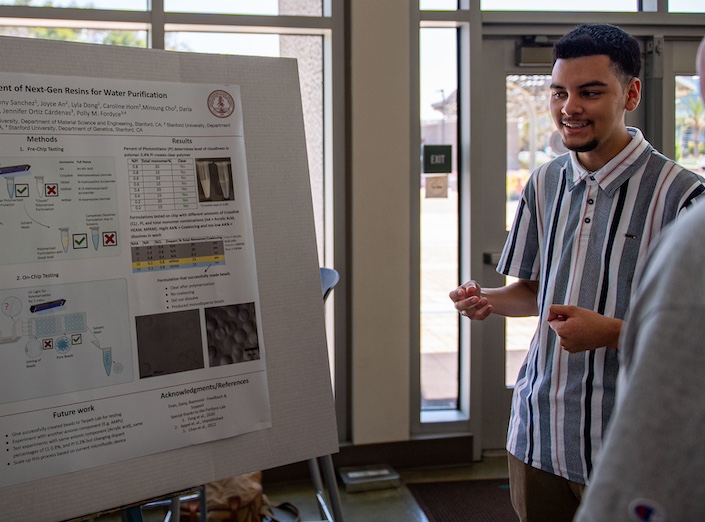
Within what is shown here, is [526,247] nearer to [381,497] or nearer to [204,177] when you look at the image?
[204,177]

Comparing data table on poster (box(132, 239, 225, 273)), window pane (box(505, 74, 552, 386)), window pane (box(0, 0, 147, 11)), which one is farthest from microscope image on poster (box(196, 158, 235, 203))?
window pane (box(505, 74, 552, 386))

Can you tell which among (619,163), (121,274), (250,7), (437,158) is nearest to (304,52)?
(250,7)

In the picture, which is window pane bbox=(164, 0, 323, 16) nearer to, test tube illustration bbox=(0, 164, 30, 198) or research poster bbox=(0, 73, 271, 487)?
research poster bbox=(0, 73, 271, 487)

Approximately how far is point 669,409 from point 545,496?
1.07 m

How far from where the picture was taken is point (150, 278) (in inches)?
62.0

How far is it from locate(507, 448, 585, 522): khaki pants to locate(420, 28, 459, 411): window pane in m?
1.84

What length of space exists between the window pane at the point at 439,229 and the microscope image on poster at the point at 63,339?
2.00 m

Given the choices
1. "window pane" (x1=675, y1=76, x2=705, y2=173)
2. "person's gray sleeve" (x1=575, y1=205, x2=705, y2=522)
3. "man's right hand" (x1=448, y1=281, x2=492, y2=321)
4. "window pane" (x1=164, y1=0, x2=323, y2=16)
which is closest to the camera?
"person's gray sleeve" (x1=575, y1=205, x2=705, y2=522)

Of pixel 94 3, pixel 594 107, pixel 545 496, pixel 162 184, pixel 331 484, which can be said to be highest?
pixel 94 3

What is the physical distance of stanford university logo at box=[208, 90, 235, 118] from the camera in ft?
5.56

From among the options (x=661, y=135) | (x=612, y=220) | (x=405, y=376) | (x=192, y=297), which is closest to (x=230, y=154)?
(x=192, y=297)

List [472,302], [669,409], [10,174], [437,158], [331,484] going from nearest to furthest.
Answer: [669,409] < [10,174] < [472,302] < [331,484] < [437,158]

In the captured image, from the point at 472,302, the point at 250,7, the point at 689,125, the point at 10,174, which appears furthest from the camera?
the point at 689,125

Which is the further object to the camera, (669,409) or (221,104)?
(221,104)
